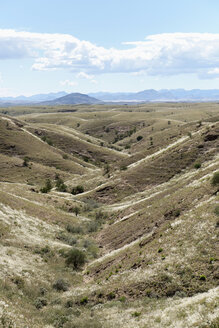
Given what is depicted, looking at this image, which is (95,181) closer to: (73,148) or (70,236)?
(70,236)

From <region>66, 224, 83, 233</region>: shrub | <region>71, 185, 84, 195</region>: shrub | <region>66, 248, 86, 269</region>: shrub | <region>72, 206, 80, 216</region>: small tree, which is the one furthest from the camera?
<region>71, 185, 84, 195</region>: shrub

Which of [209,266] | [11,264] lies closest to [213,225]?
[209,266]

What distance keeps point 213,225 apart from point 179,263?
19.6ft

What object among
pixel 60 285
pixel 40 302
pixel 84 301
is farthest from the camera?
pixel 60 285

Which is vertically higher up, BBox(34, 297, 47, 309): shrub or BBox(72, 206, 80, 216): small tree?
BBox(34, 297, 47, 309): shrub

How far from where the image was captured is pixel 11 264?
94.3ft

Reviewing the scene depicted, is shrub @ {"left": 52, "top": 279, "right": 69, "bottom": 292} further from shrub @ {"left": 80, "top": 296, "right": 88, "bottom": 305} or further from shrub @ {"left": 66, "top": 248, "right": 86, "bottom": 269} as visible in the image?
shrub @ {"left": 66, "top": 248, "right": 86, "bottom": 269}

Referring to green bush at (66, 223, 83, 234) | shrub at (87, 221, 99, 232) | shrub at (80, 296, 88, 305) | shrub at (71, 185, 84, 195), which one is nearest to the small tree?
shrub at (87, 221, 99, 232)

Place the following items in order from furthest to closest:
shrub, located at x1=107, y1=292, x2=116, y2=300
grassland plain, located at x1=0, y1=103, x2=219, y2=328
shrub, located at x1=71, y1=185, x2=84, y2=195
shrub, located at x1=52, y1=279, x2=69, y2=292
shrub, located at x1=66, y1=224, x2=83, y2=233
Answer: shrub, located at x1=71, y1=185, x2=84, y2=195
shrub, located at x1=66, y1=224, x2=83, y2=233
shrub, located at x1=52, y1=279, x2=69, y2=292
shrub, located at x1=107, y1=292, x2=116, y2=300
grassland plain, located at x1=0, y1=103, x2=219, y2=328

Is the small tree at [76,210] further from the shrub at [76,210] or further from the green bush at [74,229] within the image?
the green bush at [74,229]

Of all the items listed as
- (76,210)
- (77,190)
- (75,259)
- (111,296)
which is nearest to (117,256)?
(75,259)

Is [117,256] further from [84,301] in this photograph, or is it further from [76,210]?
[76,210]

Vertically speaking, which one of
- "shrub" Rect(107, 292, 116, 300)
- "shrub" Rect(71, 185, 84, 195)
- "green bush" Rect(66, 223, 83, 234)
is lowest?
"shrub" Rect(71, 185, 84, 195)

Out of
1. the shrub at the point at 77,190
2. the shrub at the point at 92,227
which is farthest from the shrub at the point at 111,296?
the shrub at the point at 77,190
